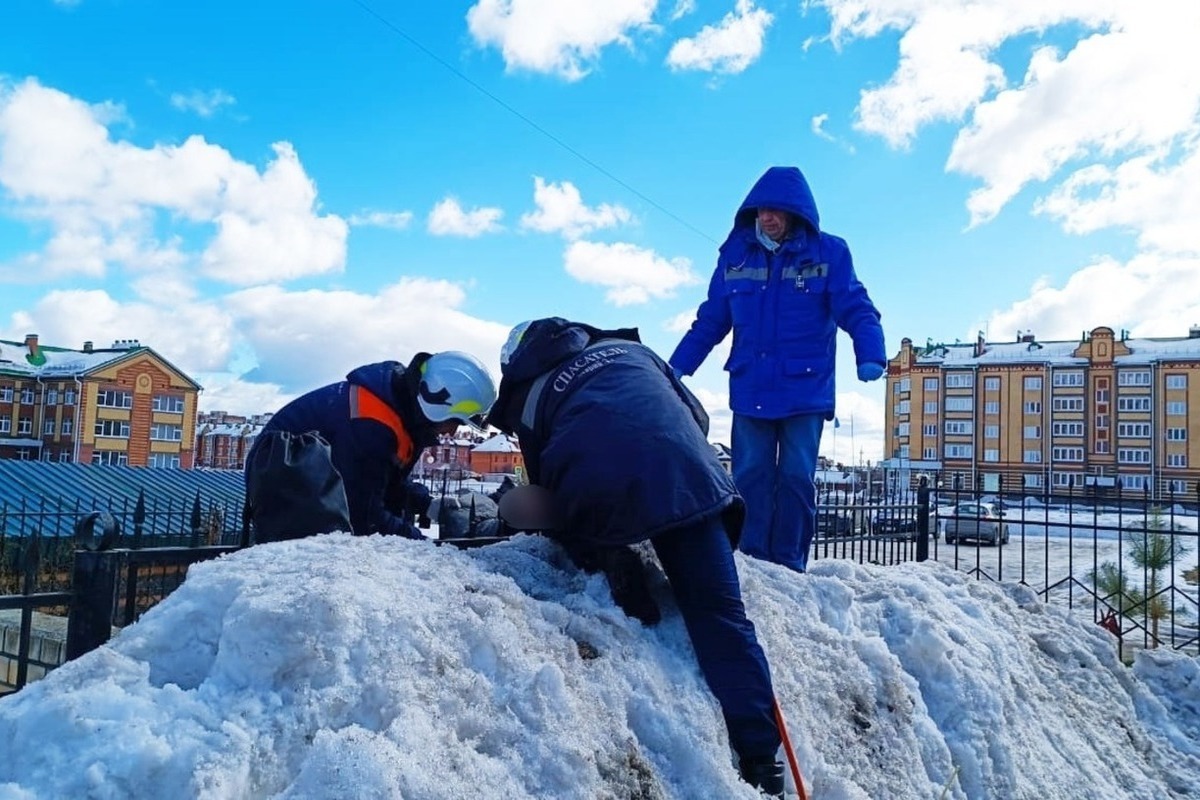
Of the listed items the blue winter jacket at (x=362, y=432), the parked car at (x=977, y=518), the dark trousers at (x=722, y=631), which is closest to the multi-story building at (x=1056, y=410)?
the parked car at (x=977, y=518)

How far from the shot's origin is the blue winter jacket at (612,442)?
232cm

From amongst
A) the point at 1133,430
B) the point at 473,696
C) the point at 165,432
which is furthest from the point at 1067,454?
the point at 473,696

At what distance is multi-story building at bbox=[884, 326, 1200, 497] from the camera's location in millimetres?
59219

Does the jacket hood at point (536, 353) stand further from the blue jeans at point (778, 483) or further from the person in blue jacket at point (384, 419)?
the blue jeans at point (778, 483)

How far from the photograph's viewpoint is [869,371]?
163 inches

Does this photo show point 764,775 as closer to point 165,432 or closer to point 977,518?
point 977,518

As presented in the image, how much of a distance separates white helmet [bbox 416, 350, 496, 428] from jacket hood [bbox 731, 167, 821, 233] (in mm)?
1778

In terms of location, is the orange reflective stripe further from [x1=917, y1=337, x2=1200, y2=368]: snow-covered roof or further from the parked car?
[x1=917, y1=337, x2=1200, y2=368]: snow-covered roof

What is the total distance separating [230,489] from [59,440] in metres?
43.4

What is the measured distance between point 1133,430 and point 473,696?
71.4m

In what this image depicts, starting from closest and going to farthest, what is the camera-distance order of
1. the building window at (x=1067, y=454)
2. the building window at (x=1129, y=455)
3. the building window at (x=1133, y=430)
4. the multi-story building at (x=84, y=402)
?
the multi-story building at (x=84, y=402), the building window at (x=1133, y=430), the building window at (x=1129, y=455), the building window at (x=1067, y=454)

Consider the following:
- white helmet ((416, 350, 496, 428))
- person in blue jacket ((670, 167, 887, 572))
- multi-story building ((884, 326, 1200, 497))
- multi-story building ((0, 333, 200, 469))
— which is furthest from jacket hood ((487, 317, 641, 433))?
multi-story building ((884, 326, 1200, 497))

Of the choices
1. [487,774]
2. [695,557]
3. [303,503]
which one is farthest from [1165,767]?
[303,503]

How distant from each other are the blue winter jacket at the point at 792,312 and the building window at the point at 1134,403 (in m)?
67.5
